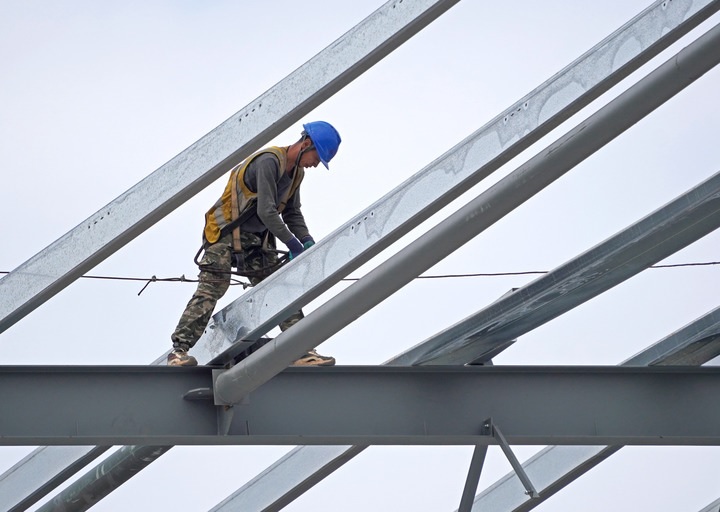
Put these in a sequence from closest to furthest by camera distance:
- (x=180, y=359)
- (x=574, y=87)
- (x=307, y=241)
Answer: (x=574, y=87)
(x=180, y=359)
(x=307, y=241)

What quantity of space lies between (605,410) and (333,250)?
2.27 metres

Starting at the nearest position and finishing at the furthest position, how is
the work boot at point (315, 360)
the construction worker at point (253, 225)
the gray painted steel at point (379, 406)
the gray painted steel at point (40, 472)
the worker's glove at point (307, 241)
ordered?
the gray painted steel at point (379, 406) → the construction worker at point (253, 225) → the work boot at point (315, 360) → the worker's glove at point (307, 241) → the gray painted steel at point (40, 472)

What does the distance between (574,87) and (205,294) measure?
8.32ft

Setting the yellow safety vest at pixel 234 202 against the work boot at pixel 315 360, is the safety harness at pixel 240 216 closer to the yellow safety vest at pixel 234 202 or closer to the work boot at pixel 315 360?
the yellow safety vest at pixel 234 202

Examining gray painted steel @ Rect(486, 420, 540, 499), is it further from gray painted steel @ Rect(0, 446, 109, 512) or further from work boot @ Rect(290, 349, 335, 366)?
gray painted steel @ Rect(0, 446, 109, 512)

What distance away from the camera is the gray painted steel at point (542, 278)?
6617mm

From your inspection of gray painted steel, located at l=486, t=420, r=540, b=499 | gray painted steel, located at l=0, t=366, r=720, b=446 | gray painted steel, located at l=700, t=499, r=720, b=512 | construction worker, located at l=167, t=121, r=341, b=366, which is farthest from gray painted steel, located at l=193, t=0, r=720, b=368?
gray painted steel, located at l=700, t=499, r=720, b=512

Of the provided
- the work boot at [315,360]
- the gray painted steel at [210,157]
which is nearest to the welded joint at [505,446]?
the work boot at [315,360]

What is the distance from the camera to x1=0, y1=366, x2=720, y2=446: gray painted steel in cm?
801

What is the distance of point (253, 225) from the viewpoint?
8.63 meters

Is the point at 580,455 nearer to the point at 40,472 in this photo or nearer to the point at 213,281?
the point at 213,281

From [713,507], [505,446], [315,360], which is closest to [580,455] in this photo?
[713,507]

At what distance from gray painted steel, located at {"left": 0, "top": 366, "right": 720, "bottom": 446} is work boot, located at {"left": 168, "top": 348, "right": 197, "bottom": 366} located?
0.29 feet

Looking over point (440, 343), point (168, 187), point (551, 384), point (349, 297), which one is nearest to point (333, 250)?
point (349, 297)
